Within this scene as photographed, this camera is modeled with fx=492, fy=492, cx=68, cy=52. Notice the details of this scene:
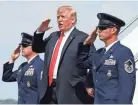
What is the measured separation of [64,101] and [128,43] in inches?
87.3

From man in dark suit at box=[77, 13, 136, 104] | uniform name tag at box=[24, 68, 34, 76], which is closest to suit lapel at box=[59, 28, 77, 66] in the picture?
man in dark suit at box=[77, 13, 136, 104]

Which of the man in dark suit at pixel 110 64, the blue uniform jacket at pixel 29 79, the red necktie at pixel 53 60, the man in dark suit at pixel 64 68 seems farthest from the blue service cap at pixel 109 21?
the blue uniform jacket at pixel 29 79

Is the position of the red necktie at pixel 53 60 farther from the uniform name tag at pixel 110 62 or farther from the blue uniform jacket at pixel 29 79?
the blue uniform jacket at pixel 29 79

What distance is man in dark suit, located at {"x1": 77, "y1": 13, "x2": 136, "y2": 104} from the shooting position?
5.25m

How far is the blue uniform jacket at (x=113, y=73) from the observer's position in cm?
523

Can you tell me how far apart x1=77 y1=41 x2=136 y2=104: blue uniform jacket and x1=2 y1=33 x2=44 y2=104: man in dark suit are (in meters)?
1.70

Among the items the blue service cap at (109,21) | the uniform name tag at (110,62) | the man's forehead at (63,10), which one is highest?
the man's forehead at (63,10)

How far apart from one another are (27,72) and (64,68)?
1.77 metres

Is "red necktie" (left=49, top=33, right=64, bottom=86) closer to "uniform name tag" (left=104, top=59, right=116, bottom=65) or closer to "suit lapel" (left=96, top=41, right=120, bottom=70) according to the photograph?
"suit lapel" (left=96, top=41, right=120, bottom=70)

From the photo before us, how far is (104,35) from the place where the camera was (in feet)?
17.9

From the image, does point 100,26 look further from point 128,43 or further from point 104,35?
point 128,43

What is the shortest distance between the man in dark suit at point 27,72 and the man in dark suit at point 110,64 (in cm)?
168

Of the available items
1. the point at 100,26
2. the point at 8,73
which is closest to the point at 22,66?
the point at 8,73

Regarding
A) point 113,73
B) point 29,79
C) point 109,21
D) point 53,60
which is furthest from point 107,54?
point 29,79
